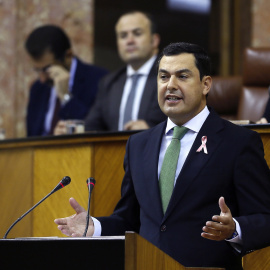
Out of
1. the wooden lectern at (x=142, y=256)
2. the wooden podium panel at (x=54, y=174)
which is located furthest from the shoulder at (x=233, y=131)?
the wooden podium panel at (x=54, y=174)

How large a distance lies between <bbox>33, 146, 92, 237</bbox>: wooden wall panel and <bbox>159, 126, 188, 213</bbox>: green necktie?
3.15ft

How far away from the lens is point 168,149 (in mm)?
2322

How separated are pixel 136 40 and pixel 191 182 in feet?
6.77

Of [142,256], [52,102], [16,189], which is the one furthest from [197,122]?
[52,102]

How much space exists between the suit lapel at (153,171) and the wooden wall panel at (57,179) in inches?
34.3

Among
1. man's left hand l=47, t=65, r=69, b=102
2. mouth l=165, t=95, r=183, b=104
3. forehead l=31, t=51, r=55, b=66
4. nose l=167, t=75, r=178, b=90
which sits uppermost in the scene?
forehead l=31, t=51, r=55, b=66

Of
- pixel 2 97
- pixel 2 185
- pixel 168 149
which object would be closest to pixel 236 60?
pixel 2 97

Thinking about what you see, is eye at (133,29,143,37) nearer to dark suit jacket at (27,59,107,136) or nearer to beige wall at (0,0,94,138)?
dark suit jacket at (27,59,107,136)

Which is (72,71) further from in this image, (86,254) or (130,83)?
(86,254)

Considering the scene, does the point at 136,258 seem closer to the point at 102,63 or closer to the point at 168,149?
the point at 168,149

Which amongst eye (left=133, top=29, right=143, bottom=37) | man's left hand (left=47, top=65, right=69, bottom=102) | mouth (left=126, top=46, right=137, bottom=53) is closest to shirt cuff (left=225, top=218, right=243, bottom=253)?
mouth (left=126, top=46, right=137, bottom=53)

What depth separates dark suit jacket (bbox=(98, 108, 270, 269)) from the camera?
7.11 feet

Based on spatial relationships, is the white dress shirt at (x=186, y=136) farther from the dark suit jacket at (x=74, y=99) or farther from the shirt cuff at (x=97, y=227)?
the dark suit jacket at (x=74, y=99)

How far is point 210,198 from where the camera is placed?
2.20 metres
